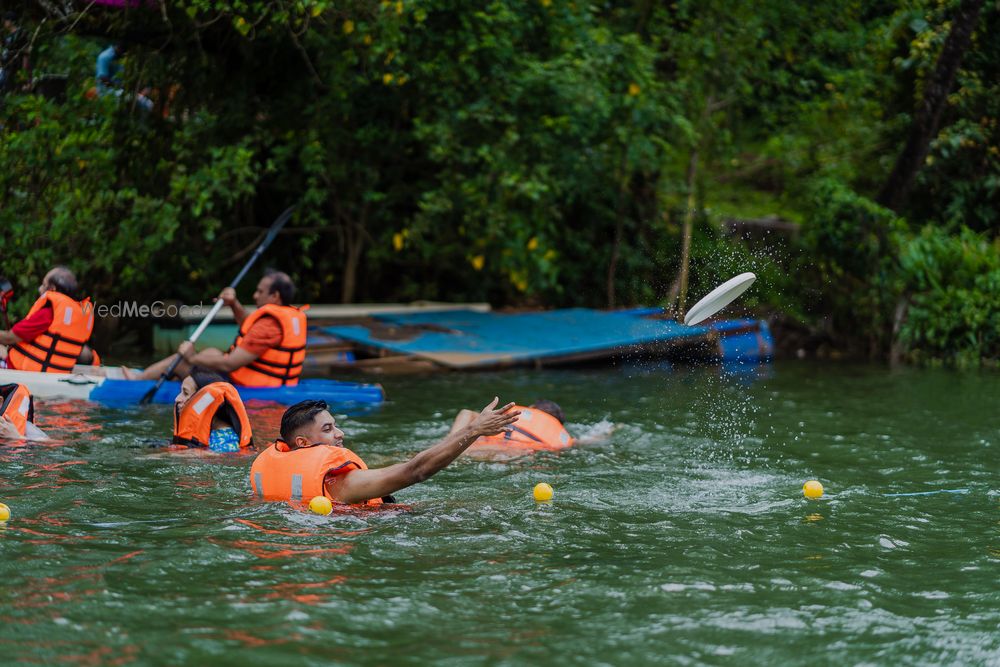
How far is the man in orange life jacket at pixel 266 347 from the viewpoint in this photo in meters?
10.3

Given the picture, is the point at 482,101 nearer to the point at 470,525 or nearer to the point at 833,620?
the point at 470,525

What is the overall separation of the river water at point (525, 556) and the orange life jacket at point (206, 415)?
0.60 ft

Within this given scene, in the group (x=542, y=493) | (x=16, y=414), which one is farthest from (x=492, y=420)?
(x=16, y=414)

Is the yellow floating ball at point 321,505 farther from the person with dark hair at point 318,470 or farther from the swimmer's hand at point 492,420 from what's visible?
the swimmer's hand at point 492,420

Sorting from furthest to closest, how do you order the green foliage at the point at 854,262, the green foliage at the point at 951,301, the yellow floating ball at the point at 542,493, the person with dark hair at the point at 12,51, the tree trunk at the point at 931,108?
the green foliage at the point at 854,262 < the green foliage at the point at 951,301 < the tree trunk at the point at 931,108 < the person with dark hair at the point at 12,51 < the yellow floating ball at the point at 542,493

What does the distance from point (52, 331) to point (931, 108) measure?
1103 centimetres

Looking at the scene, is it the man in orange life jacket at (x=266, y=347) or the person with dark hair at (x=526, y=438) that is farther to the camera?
the man in orange life jacket at (x=266, y=347)

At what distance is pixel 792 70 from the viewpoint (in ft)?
65.2

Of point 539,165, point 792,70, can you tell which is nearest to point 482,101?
point 539,165

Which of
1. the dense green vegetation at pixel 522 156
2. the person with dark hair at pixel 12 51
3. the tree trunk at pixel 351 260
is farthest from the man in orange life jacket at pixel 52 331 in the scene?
the tree trunk at pixel 351 260

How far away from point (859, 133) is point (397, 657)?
51.3 ft

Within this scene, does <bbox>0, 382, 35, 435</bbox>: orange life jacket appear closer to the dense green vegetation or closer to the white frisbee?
the white frisbee

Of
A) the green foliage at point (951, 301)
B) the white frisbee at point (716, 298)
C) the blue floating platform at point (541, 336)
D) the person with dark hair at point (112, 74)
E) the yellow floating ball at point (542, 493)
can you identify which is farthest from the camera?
the green foliage at point (951, 301)

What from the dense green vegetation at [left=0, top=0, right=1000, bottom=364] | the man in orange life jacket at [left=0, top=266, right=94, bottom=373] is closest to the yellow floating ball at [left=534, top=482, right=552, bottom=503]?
the dense green vegetation at [left=0, top=0, right=1000, bottom=364]
